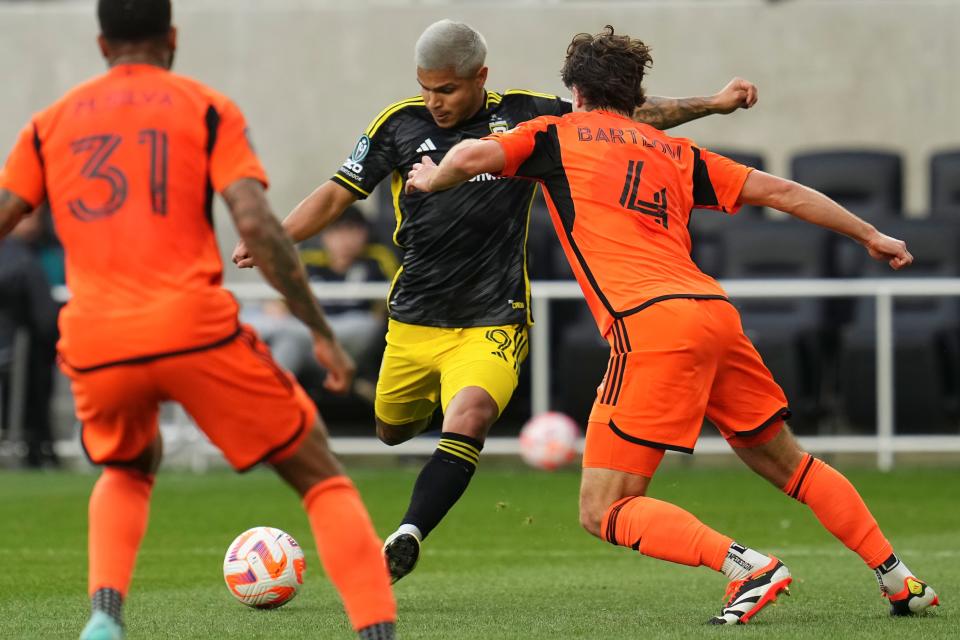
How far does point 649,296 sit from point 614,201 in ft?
1.17

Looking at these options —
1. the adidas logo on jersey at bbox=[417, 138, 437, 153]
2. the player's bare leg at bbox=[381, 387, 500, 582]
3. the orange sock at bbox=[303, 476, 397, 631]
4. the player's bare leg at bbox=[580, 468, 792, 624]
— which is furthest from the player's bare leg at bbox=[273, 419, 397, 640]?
the adidas logo on jersey at bbox=[417, 138, 437, 153]

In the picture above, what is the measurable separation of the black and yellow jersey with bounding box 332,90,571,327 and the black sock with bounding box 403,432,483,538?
2.11ft

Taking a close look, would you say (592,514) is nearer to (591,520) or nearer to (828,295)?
(591,520)

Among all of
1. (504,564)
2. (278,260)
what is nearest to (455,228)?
(504,564)

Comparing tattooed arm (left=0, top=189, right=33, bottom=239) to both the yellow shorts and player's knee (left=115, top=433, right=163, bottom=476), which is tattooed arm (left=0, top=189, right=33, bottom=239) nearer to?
player's knee (left=115, top=433, right=163, bottom=476)

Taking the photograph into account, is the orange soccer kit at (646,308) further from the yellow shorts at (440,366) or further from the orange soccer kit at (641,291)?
the yellow shorts at (440,366)

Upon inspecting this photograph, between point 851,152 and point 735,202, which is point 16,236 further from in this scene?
point 735,202

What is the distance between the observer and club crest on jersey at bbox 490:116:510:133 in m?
7.50

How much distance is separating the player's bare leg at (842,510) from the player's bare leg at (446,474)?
1.12m

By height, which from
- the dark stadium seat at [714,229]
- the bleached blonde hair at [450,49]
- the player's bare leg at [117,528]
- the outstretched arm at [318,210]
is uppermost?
the bleached blonde hair at [450,49]

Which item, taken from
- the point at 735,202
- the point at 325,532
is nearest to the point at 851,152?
the point at 735,202

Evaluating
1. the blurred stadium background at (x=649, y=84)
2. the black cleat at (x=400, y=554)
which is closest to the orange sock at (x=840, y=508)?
the black cleat at (x=400, y=554)

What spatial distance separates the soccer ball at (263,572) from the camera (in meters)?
6.77

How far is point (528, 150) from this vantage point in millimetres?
6160
